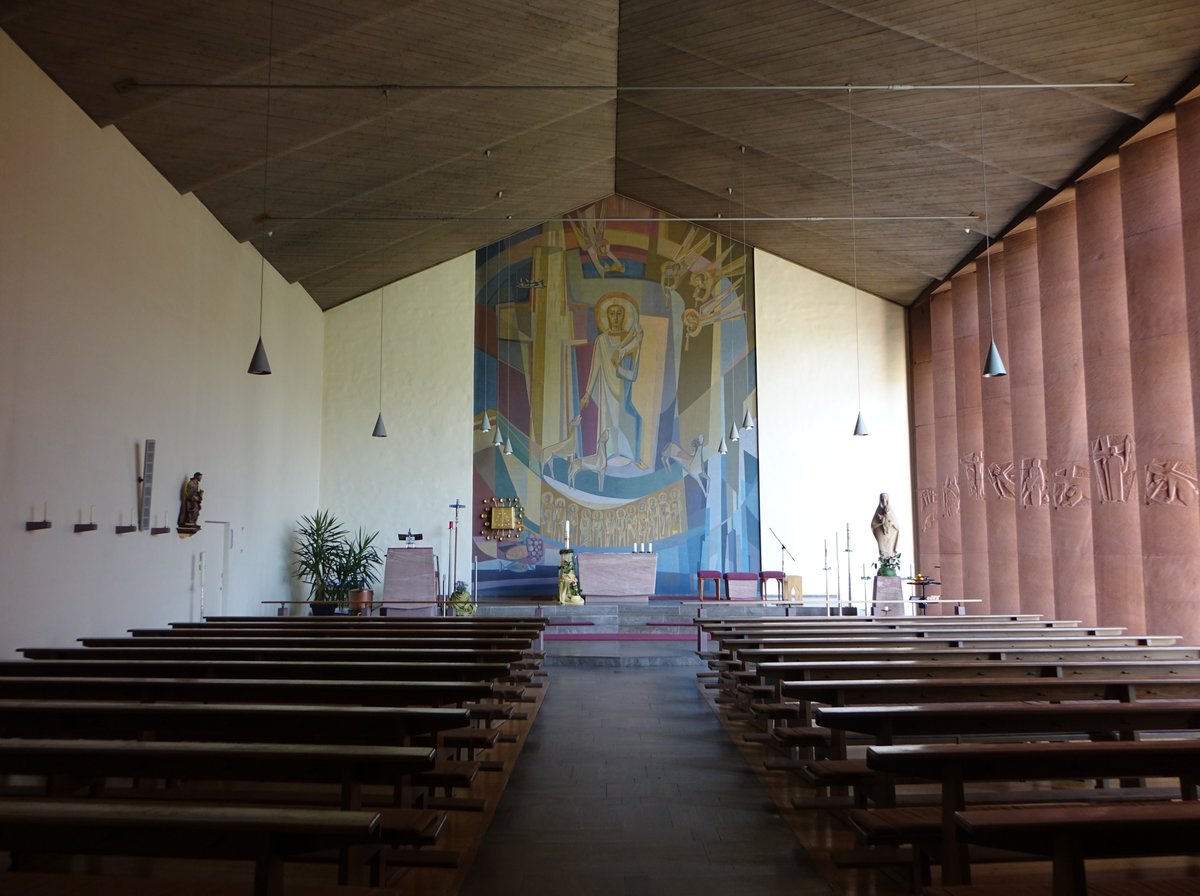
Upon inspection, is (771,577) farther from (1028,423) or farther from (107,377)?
(107,377)

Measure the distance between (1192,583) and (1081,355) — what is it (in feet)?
10.2

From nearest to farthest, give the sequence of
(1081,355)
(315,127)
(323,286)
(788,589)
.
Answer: (315,127) < (1081,355) < (788,589) < (323,286)

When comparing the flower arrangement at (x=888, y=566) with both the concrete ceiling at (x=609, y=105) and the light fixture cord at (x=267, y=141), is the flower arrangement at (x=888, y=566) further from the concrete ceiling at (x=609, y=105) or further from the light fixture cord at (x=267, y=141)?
the light fixture cord at (x=267, y=141)

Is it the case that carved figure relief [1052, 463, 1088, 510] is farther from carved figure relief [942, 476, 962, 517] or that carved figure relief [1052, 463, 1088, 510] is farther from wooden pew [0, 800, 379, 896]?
wooden pew [0, 800, 379, 896]

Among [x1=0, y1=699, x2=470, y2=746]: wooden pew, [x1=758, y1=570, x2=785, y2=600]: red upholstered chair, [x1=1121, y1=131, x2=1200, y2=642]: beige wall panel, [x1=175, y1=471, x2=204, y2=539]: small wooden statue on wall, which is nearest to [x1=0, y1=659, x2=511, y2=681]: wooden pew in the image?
[x1=0, y1=699, x2=470, y2=746]: wooden pew

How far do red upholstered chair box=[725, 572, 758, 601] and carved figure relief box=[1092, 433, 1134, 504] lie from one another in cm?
514

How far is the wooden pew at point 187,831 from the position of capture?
175 cm

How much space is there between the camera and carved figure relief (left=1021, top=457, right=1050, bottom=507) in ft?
36.1

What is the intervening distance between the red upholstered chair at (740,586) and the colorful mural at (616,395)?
3.23 ft

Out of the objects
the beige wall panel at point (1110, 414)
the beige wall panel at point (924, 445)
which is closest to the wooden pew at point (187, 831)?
the beige wall panel at point (1110, 414)

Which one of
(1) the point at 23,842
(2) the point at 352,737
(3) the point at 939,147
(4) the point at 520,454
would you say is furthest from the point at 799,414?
(1) the point at 23,842

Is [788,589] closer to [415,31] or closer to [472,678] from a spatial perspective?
[415,31]

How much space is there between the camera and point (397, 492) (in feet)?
49.9

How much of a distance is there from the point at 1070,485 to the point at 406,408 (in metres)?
9.86
